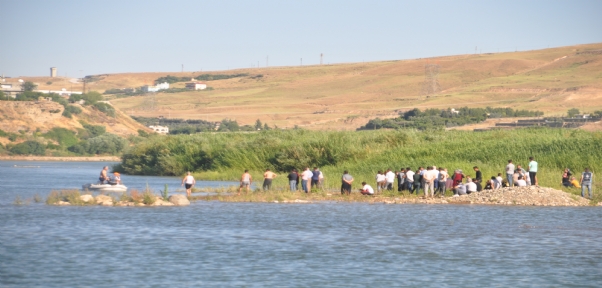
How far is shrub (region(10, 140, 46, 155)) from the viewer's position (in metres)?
104

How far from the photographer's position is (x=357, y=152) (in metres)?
53.1

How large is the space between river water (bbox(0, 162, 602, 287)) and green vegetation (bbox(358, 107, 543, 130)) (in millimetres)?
75343

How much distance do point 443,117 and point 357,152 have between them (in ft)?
224

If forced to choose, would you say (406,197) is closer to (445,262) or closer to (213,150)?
(445,262)

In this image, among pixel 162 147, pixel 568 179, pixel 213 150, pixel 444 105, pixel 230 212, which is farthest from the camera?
pixel 444 105

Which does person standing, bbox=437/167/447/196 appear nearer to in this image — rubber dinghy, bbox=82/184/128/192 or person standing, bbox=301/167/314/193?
person standing, bbox=301/167/314/193

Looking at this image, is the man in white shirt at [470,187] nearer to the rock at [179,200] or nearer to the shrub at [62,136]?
the rock at [179,200]

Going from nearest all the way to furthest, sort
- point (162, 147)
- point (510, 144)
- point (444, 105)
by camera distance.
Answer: point (510, 144) → point (162, 147) → point (444, 105)

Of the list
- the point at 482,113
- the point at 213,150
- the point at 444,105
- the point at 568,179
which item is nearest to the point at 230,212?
the point at 568,179

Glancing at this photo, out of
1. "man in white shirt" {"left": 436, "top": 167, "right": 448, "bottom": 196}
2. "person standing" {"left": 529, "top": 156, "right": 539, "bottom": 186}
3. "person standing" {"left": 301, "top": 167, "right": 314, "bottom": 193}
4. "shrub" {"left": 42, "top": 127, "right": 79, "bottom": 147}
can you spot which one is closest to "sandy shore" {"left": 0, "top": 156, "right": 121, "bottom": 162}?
"shrub" {"left": 42, "top": 127, "right": 79, "bottom": 147}

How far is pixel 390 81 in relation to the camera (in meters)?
193

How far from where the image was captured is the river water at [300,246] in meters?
20.5

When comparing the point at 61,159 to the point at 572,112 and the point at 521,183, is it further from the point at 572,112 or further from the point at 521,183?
the point at 521,183

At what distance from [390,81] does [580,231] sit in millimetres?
164855
